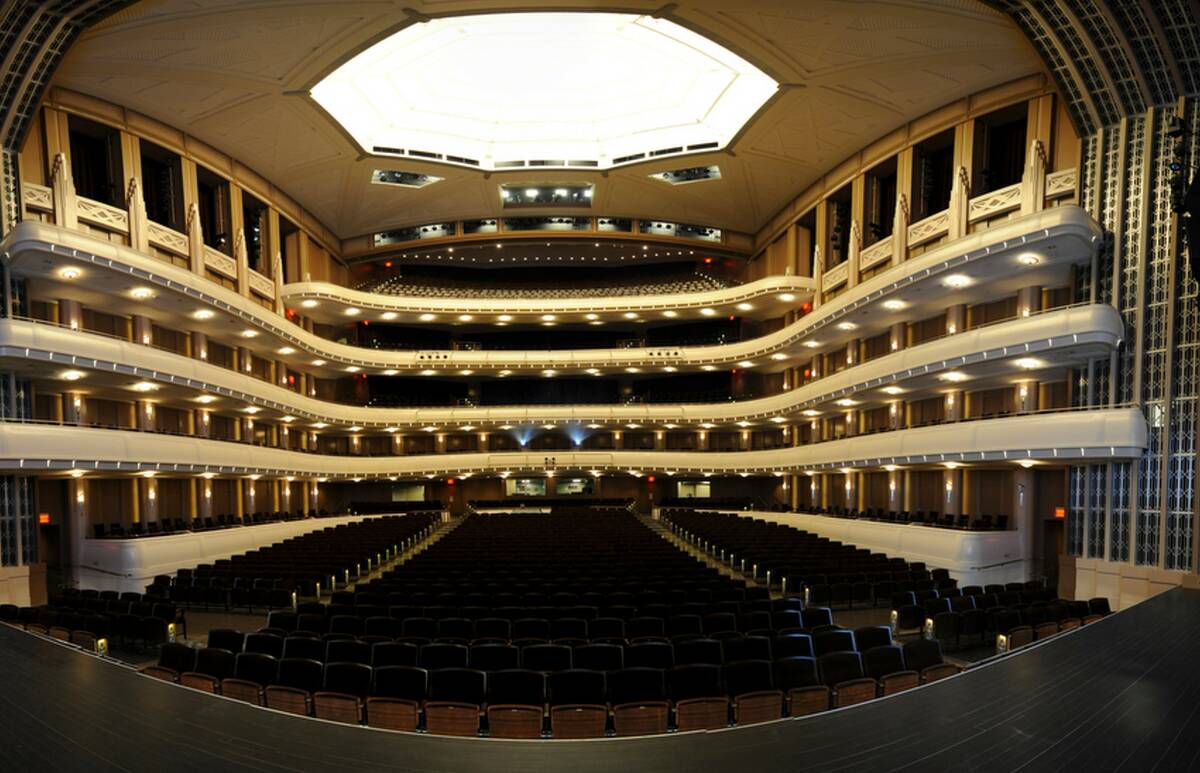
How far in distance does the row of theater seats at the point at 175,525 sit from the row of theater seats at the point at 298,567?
3295 mm

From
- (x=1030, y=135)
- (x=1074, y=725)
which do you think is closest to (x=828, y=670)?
(x=1074, y=725)

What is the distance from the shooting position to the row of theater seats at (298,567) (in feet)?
49.1

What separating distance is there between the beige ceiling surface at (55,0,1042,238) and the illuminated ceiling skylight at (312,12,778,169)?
3.45ft

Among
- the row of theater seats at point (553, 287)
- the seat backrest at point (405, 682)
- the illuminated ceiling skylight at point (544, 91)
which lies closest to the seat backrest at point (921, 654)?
the seat backrest at point (405, 682)

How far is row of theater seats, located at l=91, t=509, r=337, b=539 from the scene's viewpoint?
20.5m

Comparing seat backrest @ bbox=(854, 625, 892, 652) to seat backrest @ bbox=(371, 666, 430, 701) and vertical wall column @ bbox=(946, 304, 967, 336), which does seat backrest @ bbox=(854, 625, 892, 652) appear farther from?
vertical wall column @ bbox=(946, 304, 967, 336)

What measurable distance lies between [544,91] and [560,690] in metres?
30.6

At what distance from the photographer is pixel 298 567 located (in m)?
16.9

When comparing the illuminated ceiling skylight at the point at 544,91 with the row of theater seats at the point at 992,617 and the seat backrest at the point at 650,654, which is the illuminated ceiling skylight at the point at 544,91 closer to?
the row of theater seats at the point at 992,617

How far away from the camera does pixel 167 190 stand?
25234mm

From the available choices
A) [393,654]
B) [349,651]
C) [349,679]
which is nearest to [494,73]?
[349,651]

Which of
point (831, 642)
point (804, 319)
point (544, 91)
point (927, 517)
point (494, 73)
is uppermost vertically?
point (494, 73)

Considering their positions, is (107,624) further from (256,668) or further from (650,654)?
(650,654)

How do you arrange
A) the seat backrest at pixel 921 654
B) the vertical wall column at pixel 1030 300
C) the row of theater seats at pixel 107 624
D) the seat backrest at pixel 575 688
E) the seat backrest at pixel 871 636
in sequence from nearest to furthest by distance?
the seat backrest at pixel 575 688 < the seat backrest at pixel 921 654 < the seat backrest at pixel 871 636 < the row of theater seats at pixel 107 624 < the vertical wall column at pixel 1030 300
